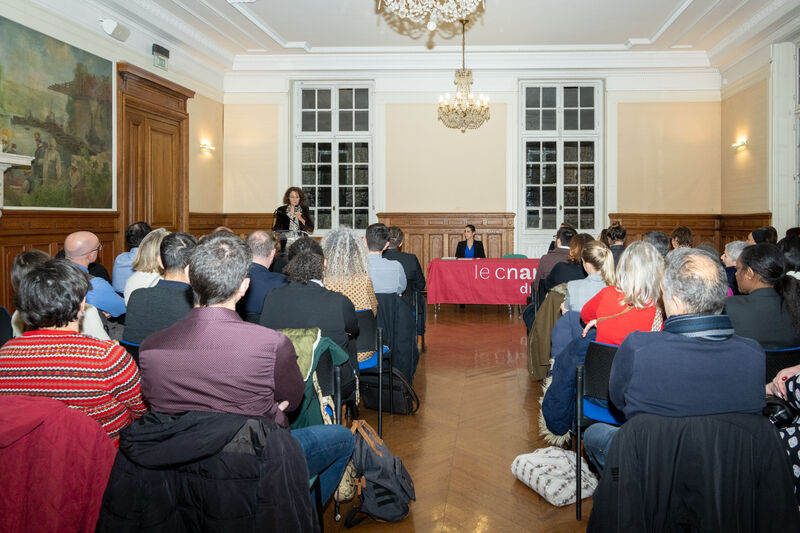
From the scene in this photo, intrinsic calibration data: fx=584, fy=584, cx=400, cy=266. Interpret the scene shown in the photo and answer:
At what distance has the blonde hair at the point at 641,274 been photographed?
2.74m

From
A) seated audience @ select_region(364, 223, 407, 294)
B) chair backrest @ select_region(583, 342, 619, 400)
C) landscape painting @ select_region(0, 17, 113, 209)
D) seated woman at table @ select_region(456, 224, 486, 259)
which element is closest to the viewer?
chair backrest @ select_region(583, 342, 619, 400)

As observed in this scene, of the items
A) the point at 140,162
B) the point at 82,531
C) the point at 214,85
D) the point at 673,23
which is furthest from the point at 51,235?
the point at 673,23

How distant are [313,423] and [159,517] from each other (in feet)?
3.03

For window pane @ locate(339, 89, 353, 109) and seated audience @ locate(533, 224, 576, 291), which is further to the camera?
window pane @ locate(339, 89, 353, 109)

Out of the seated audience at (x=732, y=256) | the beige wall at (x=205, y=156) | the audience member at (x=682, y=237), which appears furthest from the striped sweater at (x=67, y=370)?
the beige wall at (x=205, y=156)

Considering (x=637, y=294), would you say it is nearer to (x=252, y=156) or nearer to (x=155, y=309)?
(x=155, y=309)

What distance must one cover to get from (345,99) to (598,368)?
944cm

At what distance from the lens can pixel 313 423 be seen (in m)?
2.59

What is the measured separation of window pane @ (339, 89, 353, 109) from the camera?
1109 cm

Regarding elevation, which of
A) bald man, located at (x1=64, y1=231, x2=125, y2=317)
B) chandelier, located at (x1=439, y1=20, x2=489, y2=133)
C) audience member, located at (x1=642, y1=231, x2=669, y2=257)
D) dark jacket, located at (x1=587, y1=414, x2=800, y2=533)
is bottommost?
dark jacket, located at (x1=587, y1=414, x2=800, y2=533)

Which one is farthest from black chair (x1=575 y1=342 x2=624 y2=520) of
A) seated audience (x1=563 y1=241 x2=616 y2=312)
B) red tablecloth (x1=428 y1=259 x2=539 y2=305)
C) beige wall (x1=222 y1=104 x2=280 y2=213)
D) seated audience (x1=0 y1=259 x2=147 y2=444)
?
→ beige wall (x1=222 y1=104 x2=280 y2=213)

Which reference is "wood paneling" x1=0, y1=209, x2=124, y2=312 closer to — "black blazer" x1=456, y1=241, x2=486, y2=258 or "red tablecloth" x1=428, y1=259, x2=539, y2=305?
"red tablecloth" x1=428, y1=259, x2=539, y2=305

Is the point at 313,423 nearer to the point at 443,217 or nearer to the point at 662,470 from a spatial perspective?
the point at 662,470

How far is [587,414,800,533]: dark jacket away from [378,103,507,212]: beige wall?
9.19 m
